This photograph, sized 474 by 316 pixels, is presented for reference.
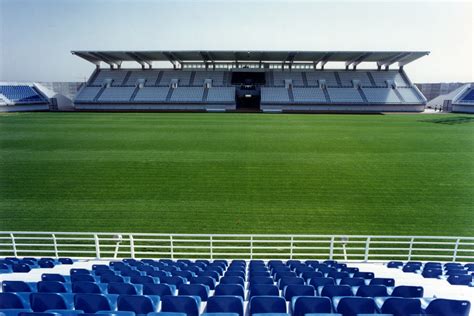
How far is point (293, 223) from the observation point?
397 inches

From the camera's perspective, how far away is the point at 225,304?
3.10 metres

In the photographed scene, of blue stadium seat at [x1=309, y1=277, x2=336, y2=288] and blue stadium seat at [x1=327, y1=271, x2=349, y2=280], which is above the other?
blue stadium seat at [x1=309, y1=277, x2=336, y2=288]

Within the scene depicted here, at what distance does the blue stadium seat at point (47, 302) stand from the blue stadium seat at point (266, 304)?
1953 millimetres

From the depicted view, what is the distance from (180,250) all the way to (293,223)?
3.85 meters

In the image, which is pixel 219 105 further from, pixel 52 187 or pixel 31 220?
pixel 31 220

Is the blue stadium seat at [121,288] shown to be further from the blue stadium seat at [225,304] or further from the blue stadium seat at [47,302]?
the blue stadium seat at [225,304]

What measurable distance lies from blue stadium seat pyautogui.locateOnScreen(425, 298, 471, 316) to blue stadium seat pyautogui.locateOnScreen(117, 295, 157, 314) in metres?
2.74

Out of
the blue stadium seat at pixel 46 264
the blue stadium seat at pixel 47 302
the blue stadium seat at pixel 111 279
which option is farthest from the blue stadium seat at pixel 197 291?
the blue stadium seat at pixel 46 264

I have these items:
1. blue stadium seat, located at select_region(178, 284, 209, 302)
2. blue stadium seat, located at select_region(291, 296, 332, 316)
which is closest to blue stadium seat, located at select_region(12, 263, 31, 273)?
blue stadium seat, located at select_region(178, 284, 209, 302)

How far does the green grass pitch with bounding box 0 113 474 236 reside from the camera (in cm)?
1004

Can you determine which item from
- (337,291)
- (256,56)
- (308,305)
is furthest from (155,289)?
(256,56)

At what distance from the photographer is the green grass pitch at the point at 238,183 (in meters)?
10.0

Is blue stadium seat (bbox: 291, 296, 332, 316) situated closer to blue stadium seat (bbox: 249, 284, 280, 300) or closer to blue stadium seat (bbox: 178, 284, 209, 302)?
blue stadium seat (bbox: 249, 284, 280, 300)

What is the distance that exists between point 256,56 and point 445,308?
47.9 m
